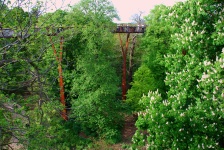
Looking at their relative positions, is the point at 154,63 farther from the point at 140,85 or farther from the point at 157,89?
the point at 157,89

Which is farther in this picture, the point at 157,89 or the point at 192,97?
the point at 192,97

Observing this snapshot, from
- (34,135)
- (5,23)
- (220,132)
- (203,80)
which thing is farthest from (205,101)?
(5,23)

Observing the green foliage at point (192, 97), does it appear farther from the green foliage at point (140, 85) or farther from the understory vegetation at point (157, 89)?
the green foliage at point (140, 85)

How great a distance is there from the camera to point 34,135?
792 cm

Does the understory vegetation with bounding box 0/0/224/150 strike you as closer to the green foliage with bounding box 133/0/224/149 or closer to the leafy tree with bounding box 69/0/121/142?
the green foliage with bounding box 133/0/224/149

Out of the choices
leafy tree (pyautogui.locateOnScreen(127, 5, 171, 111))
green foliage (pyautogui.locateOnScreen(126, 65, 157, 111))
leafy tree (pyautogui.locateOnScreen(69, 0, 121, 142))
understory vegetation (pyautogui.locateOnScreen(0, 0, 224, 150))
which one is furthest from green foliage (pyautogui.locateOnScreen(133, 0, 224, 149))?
green foliage (pyautogui.locateOnScreen(126, 65, 157, 111))

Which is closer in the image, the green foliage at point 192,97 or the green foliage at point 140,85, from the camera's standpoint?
the green foliage at point 192,97

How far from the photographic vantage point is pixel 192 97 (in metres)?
10.2

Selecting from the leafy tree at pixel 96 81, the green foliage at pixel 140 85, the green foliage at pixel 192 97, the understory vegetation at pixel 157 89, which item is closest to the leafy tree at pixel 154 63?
the green foliage at pixel 140 85

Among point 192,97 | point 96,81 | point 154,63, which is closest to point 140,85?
point 154,63

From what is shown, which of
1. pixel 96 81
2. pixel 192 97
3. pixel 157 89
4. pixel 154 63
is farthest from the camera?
pixel 154 63

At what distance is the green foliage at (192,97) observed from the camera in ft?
30.5

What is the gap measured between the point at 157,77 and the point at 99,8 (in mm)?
7032

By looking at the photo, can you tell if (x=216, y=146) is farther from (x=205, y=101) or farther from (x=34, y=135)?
(x=34, y=135)
